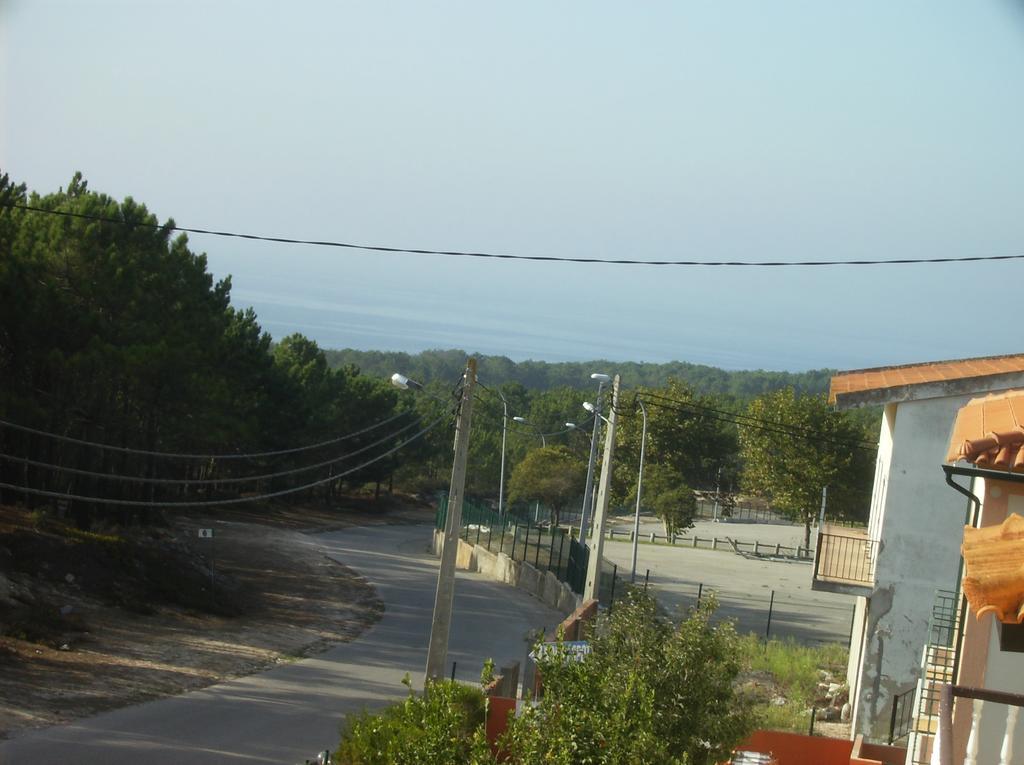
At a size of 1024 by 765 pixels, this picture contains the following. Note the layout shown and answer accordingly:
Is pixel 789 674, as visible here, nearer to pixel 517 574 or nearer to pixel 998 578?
pixel 998 578

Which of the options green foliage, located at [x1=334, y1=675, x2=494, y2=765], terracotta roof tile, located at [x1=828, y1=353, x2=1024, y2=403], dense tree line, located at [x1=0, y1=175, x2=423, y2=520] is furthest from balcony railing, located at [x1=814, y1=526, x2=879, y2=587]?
dense tree line, located at [x1=0, y1=175, x2=423, y2=520]

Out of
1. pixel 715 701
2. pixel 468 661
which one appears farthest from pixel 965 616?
pixel 468 661

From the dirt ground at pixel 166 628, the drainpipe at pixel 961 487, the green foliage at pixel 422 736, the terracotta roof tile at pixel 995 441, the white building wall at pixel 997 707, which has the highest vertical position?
the terracotta roof tile at pixel 995 441

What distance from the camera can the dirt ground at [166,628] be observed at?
766 inches

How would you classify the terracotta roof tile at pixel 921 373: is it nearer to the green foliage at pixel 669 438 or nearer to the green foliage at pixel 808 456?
the green foliage at pixel 808 456

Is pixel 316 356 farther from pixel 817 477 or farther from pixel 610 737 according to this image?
pixel 610 737

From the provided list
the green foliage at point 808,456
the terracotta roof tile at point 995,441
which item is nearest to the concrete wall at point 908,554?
the terracotta roof tile at point 995,441

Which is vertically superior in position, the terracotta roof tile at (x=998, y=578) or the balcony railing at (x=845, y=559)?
the terracotta roof tile at (x=998, y=578)

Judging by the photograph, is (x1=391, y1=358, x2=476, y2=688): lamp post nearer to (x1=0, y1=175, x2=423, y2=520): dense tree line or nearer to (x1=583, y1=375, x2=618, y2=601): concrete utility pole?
(x1=583, y1=375, x2=618, y2=601): concrete utility pole

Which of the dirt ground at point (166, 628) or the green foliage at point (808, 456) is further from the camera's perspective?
the green foliage at point (808, 456)

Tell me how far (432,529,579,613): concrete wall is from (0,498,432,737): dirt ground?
5.87 m

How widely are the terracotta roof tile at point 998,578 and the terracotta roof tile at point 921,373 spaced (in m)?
13.2

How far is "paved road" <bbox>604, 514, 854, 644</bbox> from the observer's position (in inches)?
1379

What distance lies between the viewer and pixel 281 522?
57.4 m
